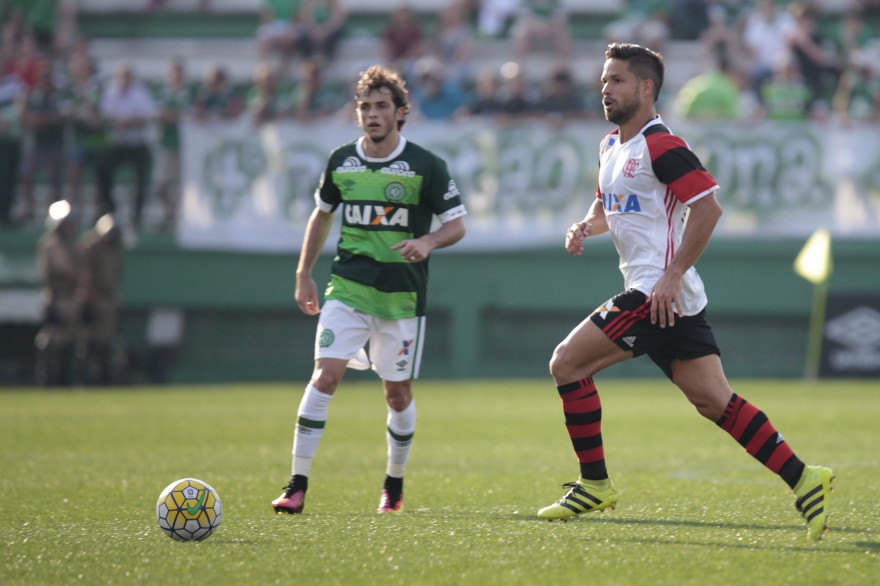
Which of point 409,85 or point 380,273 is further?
point 409,85

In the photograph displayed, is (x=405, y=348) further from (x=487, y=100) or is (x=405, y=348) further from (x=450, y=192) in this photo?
(x=487, y=100)

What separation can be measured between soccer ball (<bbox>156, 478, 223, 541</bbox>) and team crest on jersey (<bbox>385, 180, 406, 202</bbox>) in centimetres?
196

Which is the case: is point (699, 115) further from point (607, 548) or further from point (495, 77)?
point (607, 548)

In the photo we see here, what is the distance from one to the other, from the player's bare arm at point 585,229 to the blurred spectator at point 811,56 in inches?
481

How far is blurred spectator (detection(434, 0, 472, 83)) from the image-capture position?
58.6 feet

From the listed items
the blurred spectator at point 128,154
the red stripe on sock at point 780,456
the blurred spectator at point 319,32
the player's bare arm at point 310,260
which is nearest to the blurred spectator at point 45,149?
the blurred spectator at point 128,154

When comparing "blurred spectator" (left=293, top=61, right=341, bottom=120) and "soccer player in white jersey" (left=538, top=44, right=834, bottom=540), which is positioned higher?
"blurred spectator" (left=293, top=61, right=341, bottom=120)

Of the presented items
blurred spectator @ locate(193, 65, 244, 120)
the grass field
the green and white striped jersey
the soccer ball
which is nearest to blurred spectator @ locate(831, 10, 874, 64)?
the grass field

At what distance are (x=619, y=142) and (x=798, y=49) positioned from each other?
41.1 feet

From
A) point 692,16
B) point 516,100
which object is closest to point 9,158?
point 516,100

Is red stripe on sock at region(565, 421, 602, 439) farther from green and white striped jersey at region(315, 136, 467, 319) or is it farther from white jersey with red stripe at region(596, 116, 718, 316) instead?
green and white striped jersey at region(315, 136, 467, 319)

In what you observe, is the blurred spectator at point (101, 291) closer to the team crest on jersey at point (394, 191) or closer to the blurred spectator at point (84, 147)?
the blurred spectator at point (84, 147)

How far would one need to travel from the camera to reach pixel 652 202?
Answer: 5.40 meters

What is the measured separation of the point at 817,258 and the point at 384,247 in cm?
1051
